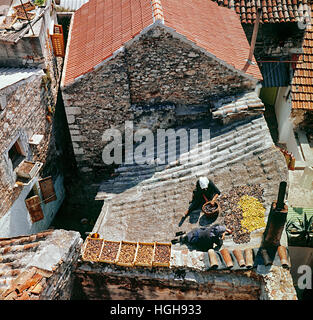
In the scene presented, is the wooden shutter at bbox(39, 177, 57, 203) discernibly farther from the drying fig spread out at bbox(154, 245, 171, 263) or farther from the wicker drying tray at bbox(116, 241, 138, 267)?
the drying fig spread out at bbox(154, 245, 171, 263)

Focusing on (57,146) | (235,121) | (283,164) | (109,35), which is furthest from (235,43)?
(57,146)

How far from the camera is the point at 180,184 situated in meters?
11.3

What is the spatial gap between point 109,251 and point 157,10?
7.07 meters

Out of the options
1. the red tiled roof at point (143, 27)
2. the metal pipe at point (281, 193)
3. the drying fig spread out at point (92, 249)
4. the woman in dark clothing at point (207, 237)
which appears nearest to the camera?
the metal pipe at point (281, 193)

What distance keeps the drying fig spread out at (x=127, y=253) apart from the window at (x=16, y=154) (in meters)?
4.44

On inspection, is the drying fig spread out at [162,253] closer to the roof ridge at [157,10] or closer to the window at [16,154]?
the window at [16,154]

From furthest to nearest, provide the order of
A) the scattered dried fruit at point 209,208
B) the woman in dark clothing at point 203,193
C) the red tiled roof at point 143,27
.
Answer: the red tiled roof at point 143,27, the woman in dark clothing at point 203,193, the scattered dried fruit at point 209,208

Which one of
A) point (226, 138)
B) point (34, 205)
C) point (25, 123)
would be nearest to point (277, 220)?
point (226, 138)

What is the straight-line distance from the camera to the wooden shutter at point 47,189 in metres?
12.6

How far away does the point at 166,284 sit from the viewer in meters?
8.79

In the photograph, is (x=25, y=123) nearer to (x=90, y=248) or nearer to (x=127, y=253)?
(x=90, y=248)

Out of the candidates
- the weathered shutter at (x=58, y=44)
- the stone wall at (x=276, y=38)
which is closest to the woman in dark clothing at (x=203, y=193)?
the weathered shutter at (x=58, y=44)

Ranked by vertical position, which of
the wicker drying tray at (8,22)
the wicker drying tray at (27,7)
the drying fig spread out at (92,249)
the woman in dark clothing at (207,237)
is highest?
the wicker drying tray at (27,7)

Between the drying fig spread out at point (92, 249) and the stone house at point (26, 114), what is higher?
the stone house at point (26, 114)
